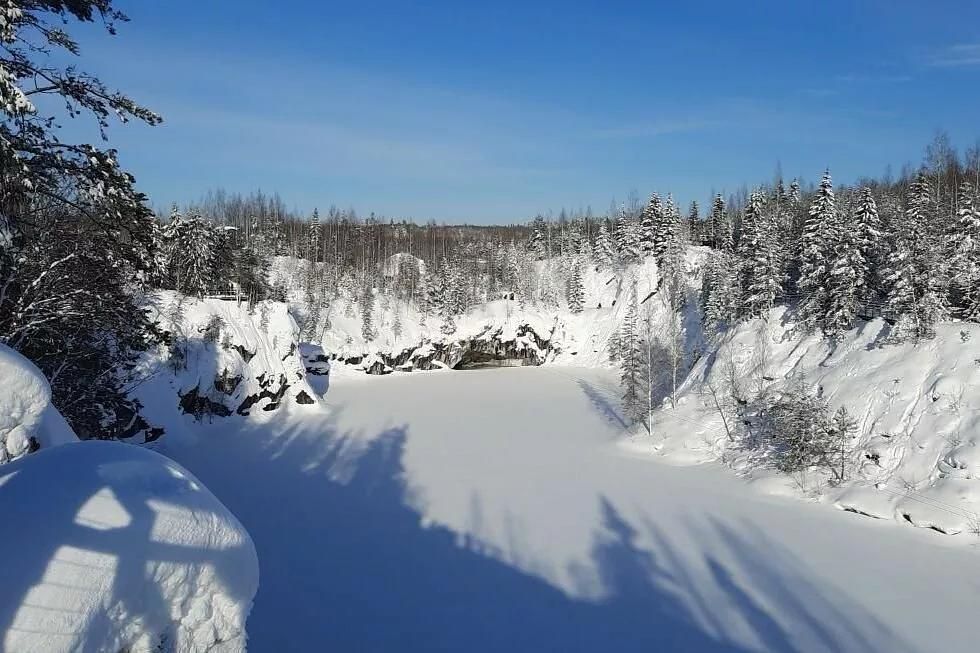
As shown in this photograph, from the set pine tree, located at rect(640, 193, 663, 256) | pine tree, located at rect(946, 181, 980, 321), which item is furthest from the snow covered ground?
pine tree, located at rect(640, 193, 663, 256)

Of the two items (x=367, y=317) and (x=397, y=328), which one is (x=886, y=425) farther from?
(x=367, y=317)

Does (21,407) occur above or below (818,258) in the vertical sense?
below

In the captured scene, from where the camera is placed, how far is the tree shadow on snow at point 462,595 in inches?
519

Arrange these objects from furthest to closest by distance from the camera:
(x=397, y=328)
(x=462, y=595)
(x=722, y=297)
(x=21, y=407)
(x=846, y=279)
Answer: (x=397, y=328)
(x=722, y=297)
(x=846, y=279)
(x=462, y=595)
(x=21, y=407)

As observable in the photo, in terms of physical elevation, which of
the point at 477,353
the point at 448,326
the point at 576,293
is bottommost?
the point at 477,353

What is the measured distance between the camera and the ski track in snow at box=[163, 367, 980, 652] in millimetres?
13555

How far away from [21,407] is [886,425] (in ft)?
92.9

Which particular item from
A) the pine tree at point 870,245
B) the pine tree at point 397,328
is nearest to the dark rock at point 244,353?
the pine tree at point 397,328

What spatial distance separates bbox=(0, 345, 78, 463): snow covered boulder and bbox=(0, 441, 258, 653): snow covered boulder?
1628 mm

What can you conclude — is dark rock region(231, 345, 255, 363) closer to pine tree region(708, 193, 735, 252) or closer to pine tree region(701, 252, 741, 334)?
pine tree region(701, 252, 741, 334)

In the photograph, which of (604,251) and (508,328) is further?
(604,251)

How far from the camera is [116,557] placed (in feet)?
10.8

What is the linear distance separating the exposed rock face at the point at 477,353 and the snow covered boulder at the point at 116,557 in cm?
6342

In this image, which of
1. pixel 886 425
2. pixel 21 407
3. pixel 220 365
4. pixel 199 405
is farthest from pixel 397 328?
pixel 21 407
